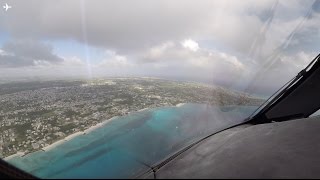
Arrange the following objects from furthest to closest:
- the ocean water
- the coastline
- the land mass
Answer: the land mass, the coastline, the ocean water

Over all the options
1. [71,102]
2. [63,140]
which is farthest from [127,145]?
[71,102]

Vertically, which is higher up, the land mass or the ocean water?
the land mass

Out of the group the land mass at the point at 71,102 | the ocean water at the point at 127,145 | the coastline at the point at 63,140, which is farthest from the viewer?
the land mass at the point at 71,102

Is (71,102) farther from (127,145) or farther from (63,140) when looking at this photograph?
(127,145)

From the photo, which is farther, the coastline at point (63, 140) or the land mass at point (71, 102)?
the land mass at point (71, 102)

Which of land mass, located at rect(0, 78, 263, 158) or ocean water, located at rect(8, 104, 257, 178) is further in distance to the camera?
land mass, located at rect(0, 78, 263, 158)

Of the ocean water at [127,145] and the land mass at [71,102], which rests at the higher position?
the land mass at [71,102]

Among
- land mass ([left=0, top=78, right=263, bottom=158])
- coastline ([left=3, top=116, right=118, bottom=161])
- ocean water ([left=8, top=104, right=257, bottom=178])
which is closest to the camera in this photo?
ocean water ([left=8, top=104, right=257, bottom=178])

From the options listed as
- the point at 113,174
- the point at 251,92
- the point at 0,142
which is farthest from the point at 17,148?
the point at 251,92

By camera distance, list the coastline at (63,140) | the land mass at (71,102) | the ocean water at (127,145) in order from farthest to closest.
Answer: the land mass at (71,102)
the coastline at (63,140)
the ocean water at (127,145)
